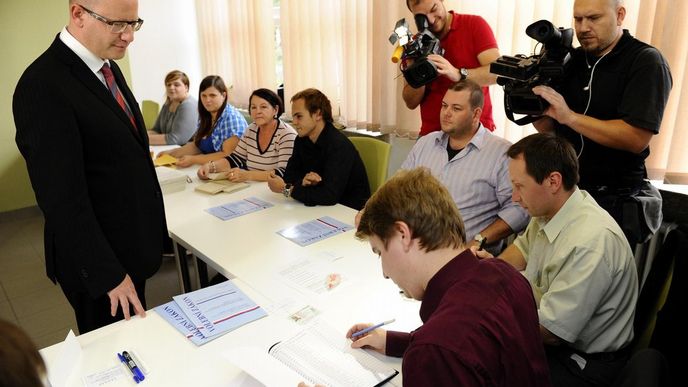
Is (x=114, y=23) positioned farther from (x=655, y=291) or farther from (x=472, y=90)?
(x=655, y=291)

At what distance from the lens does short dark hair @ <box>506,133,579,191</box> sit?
4.68 ft

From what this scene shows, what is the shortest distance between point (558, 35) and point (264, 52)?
132 inches

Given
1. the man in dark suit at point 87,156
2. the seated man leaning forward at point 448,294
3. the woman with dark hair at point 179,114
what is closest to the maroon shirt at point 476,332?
the seated man leaning forward at point 448,294

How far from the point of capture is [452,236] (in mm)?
1000

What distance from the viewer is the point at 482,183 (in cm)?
206

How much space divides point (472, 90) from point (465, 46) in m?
0.43

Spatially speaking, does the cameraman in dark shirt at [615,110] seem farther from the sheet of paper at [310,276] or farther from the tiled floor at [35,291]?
the tiled floor at [35,291]

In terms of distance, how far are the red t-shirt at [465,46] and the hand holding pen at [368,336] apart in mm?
1454

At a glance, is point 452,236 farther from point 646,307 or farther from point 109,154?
point 109,154

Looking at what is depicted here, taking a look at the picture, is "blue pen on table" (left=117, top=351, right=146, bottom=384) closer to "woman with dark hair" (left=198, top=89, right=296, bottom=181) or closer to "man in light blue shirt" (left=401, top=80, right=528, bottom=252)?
"man in light blue shirt" (left=401, top=80, right=528, bottom=252)

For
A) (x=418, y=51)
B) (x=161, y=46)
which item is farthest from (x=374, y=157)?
(x=161, y=46)

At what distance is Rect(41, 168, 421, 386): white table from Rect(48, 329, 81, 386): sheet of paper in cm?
2

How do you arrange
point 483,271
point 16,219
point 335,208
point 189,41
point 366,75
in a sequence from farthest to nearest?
point 189,41 → point 16,219 → point 366,75 → point 335,208 → point 483,271

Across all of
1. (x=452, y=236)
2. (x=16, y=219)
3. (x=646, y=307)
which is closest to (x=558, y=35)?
(x=646, y=307)
